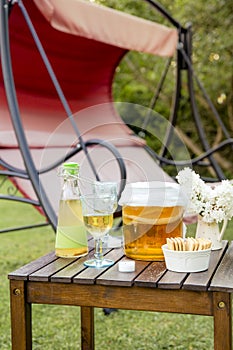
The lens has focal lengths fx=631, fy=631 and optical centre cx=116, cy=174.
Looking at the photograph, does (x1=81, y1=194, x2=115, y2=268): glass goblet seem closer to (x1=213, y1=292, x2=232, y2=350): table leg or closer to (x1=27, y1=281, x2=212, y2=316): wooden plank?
(x1=27, y1=281, x2=212, y2=316): wooden plank

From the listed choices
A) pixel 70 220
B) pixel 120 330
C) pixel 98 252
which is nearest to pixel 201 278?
pixel 98 252

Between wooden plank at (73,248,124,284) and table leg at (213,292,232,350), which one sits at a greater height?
wooden plank at (73,248,124,284)

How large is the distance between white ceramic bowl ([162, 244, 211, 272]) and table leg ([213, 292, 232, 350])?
0.43 feet

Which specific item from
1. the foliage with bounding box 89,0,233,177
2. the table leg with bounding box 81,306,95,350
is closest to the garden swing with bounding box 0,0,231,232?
the foliage with bounding box 89,0,233,177

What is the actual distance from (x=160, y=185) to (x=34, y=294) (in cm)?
40

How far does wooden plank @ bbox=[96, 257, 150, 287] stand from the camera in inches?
54.4

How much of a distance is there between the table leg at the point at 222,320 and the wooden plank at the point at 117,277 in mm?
189

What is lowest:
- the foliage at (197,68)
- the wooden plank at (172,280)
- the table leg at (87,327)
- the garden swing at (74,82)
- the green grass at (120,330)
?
the green grass at (120,330)

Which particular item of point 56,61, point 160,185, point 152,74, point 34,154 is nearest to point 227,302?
point 160,185

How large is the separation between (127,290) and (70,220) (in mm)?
305

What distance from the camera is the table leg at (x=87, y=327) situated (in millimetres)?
1930

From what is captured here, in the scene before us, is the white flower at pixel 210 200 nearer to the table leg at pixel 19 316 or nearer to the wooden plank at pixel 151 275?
the wooden plank at pixel 151 275

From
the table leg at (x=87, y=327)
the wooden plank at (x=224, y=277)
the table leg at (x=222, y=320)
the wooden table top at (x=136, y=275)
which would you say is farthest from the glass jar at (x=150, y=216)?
the table leg at (x=87, y=327)

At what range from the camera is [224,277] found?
4.59 feet
